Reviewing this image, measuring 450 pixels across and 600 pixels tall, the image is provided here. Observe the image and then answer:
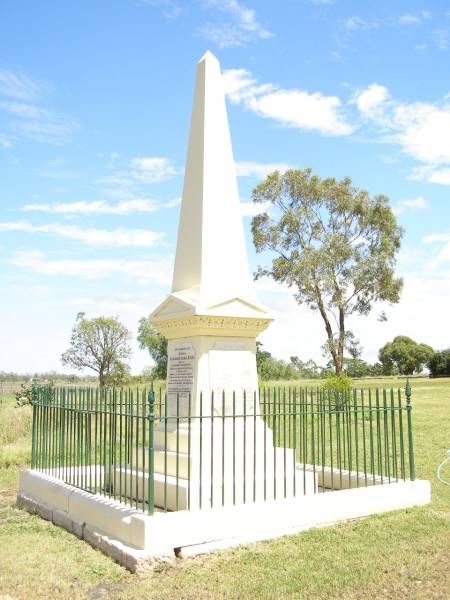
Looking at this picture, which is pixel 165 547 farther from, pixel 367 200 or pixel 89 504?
pixel 367 200

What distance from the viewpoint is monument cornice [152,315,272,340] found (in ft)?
27.0

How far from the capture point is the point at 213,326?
830 centimetres

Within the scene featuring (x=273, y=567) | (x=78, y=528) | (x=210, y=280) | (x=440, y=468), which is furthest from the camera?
(x=440, y=468)

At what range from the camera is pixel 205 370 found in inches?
322

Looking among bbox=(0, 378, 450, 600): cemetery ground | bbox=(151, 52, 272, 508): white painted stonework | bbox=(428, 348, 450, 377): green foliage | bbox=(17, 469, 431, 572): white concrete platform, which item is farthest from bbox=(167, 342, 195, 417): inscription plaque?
A: bbox=(428, 348, 450, 377): green foliage

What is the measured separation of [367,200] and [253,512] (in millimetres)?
27706

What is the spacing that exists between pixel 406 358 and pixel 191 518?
288 ft

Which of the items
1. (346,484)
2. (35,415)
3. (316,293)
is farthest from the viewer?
(316,293)

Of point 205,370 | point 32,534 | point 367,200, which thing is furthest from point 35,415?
point 367,200

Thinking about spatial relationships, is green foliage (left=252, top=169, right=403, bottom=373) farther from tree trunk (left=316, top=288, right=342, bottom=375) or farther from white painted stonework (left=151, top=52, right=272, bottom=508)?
white painted stonework (left=151, top=52, right=272, bottom=508)

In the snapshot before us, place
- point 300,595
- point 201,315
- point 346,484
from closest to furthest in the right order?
point 300,595 < point 201,315 < point 346,484

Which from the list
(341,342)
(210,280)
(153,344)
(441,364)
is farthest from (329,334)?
(441,364)

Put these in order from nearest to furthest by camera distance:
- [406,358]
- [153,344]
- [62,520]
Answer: [62,520]
[153,344]
[406,358]

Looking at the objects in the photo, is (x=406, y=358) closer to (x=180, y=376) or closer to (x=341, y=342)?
(x=341, y=342)
